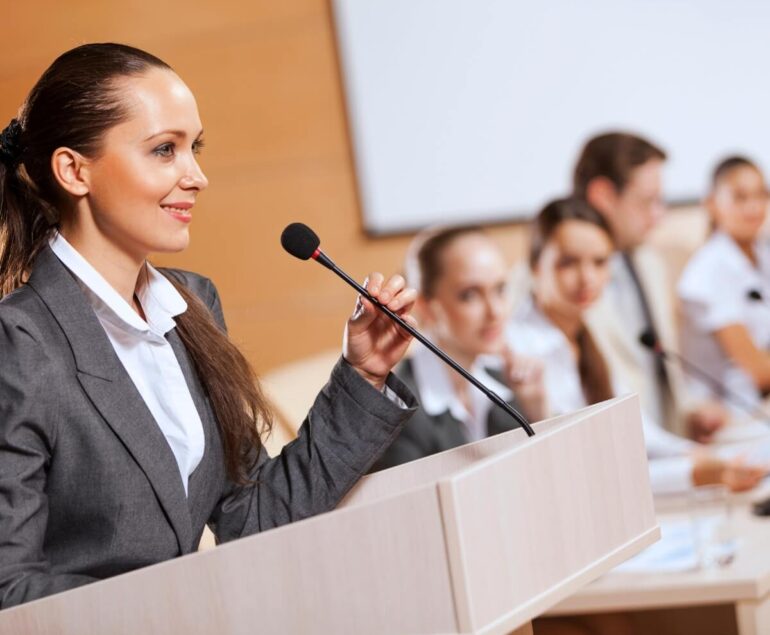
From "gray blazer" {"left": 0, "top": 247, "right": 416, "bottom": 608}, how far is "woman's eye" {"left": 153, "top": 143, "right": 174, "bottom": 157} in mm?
156

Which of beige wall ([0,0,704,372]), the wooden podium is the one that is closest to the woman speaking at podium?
the wooden podium

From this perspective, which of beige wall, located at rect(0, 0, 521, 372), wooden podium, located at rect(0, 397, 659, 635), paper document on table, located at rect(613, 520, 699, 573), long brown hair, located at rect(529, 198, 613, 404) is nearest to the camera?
wooden podium, located at rect(0, 397, 659, 635)

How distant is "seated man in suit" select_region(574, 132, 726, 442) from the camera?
145 inches

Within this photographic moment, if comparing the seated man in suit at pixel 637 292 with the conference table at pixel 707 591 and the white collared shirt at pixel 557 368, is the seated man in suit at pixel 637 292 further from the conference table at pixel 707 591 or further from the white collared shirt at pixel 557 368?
the conference table at pixel 707 591

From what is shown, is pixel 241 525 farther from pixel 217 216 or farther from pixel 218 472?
pixel 217 216

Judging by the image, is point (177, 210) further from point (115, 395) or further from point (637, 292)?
point (637, 292)

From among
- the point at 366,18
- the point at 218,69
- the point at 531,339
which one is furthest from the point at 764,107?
the point at 218,69

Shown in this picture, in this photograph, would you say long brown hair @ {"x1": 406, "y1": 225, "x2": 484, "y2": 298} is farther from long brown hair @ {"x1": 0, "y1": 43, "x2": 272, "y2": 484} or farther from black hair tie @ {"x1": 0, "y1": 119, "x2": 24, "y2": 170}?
black hair tie @ {"x1": 0, "y1": 119, "x2": 24, "y2": 170}

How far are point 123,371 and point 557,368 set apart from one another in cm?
251

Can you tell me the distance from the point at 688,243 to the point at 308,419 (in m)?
2.63

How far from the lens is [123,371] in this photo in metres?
1.23

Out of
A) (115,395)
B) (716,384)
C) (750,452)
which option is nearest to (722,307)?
(716,384)

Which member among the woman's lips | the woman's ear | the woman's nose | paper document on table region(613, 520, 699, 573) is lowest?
paper document on table region(613, 520, 699, 573)

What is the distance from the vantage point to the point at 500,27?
3.86m
